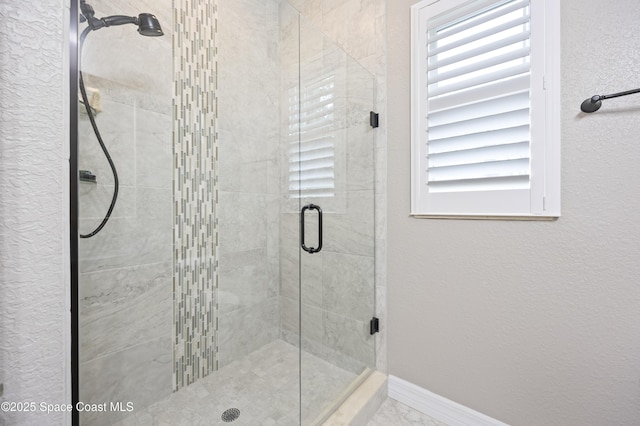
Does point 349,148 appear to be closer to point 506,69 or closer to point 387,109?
point 387,109

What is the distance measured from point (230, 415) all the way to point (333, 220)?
1.04m

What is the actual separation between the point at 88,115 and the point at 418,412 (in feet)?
6.58

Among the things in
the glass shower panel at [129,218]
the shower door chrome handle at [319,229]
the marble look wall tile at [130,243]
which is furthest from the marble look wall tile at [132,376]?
the shower door chrome handle at [319,229]

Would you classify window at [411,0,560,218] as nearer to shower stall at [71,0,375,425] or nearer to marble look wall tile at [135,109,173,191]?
shower stall at [71,0,375,425]

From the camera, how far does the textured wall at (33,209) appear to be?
1.61 ft

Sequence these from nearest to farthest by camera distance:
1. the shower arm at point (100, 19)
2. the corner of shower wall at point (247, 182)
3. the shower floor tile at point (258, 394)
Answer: the shower arm at point (100, 19)
the shower floor tile at point (258, 394)
the corner of shower wall at point (247, 182)

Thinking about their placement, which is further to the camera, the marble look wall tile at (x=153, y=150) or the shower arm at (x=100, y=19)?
the marble look wall tile at (x=153, y=150)

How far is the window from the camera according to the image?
1098 millimetres

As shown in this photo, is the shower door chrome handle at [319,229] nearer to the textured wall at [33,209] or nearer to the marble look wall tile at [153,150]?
the marble look wall tile at [153,150]

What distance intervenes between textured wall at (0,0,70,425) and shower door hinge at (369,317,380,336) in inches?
54.8

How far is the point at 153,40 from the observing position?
112 centimetres

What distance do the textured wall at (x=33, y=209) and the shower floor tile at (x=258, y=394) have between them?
81 cm

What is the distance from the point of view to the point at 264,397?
128cm

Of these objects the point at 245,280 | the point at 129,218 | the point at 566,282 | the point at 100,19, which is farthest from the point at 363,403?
the point at 100,19
